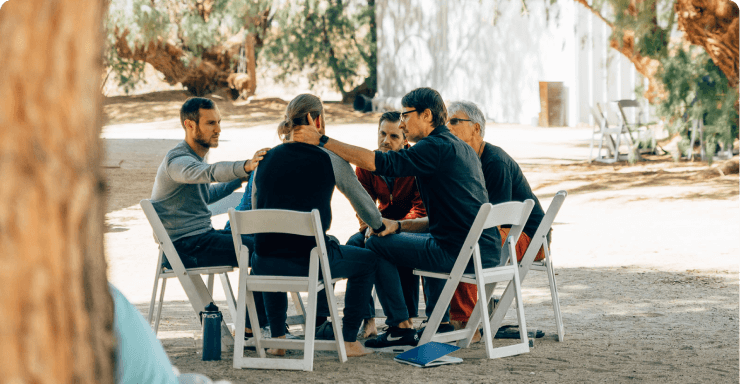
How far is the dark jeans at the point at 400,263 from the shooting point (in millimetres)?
3988

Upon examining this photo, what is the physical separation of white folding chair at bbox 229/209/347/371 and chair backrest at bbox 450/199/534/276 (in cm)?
63

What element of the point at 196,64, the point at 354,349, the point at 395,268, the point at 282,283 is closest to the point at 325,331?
the point at 354,349

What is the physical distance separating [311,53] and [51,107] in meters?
29.4

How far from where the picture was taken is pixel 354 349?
402cm

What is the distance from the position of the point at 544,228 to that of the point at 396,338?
0.94m

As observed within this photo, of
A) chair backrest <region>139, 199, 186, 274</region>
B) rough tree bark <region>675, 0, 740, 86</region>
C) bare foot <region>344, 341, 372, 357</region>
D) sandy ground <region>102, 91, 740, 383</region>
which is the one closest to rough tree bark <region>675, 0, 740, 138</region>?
rough tree bark <region>675, 0, 740, 86</region>

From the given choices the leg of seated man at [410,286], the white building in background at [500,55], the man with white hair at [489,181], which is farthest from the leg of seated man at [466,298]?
the white building in background at [500,55]

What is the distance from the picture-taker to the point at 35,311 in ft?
2.86

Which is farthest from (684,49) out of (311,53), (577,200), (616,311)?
(311,53)

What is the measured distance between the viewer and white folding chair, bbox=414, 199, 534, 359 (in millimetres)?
3779

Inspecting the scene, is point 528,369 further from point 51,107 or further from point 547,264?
point 51,107

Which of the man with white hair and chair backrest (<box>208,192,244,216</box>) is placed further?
chair backrest (<box>208,192,244,216</box>)

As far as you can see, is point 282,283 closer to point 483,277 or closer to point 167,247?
point 167,247

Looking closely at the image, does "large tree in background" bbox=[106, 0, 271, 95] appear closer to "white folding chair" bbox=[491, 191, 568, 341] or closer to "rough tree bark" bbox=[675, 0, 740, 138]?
"rough tree bark" bbox=[675, 0, 740, 138]
